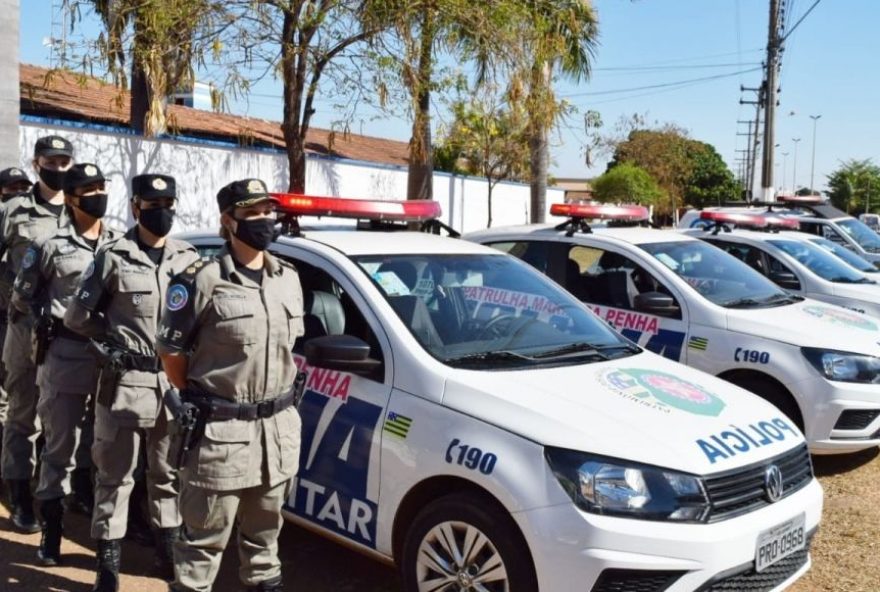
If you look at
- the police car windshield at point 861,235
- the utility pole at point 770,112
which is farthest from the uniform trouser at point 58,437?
the utility pole at point 770,112

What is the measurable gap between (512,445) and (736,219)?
664 centimetres

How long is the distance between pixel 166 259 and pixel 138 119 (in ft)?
33.8

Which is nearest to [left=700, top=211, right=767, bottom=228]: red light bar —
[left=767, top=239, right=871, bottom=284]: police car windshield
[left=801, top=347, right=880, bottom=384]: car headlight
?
[left=767, top=239, right=871, bottom=284]: police car windshield

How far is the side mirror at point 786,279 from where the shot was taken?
852cm

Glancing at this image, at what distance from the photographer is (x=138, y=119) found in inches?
533

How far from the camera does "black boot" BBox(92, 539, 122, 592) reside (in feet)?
12.5

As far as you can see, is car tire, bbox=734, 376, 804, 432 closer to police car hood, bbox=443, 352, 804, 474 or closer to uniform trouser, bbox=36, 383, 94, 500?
police car hood, bbox=443, 352, 804, 474

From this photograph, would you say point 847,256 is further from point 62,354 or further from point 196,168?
point 196,168

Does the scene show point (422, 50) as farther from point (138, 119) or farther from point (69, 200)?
point (69, 200)

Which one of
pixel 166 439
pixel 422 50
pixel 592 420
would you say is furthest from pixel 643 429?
pixel 422 50

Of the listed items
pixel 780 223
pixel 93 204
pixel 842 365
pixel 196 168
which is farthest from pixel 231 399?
pixel 196 168

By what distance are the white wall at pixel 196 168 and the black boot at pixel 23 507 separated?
6796 millimetres

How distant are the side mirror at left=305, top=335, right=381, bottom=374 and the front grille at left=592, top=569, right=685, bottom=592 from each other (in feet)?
4.05

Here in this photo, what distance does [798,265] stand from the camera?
28.0 ft
